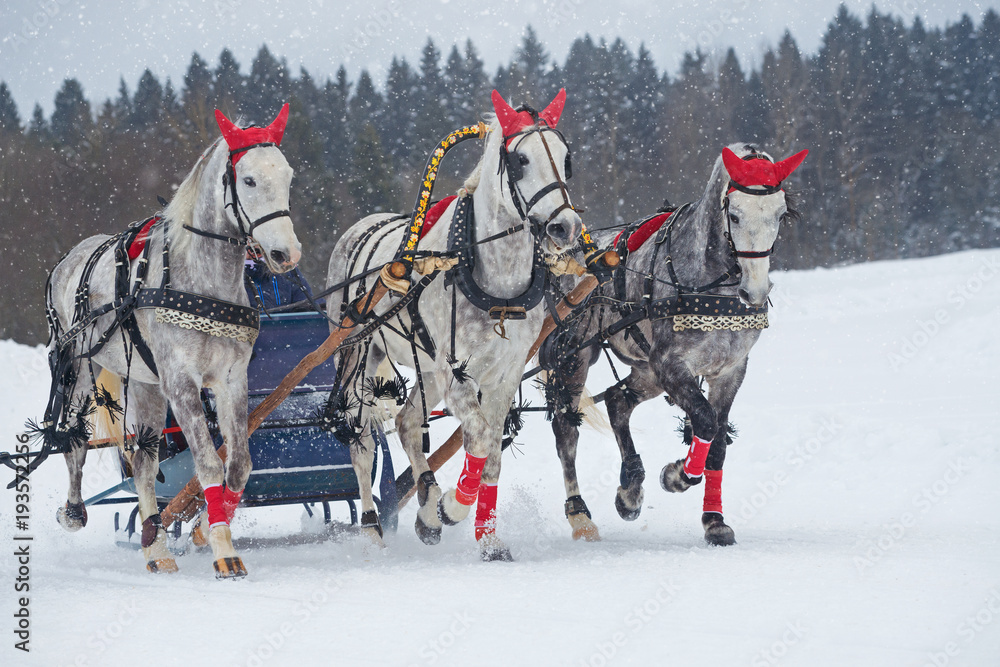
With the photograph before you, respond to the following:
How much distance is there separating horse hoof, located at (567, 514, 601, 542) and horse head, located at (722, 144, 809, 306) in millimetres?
1967

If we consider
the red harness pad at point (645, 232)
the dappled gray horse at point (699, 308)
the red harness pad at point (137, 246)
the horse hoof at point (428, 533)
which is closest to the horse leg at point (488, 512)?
the horse hoof at point (428, 533)

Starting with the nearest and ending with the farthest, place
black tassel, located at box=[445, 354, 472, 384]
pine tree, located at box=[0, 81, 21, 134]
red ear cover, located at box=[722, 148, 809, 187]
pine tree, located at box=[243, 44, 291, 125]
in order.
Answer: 1. black tassel, located at box=[445, 354, 472, 384]
2. red ear cover, located at box=[722, 148, 809, 187]
3. pine tree, located at box=[0, 81, 21, 134]
4. pine tree, located at box=[243, 44, 291, 125]

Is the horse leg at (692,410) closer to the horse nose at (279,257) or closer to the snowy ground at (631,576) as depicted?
the snowy ground at (631,576)

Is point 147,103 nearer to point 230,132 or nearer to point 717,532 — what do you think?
point 230,132

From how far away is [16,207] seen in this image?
2152 cm

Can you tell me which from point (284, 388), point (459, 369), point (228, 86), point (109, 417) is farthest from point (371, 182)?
point (459, 369)

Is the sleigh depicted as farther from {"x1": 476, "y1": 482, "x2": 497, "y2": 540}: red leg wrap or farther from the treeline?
the treeline

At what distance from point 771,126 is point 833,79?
11.2 feet

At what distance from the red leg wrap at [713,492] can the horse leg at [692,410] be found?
8 centimetres

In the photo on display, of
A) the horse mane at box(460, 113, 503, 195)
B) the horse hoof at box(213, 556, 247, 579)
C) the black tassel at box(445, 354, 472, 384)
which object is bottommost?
the horse hoof at box(213, 556, 247, 579)

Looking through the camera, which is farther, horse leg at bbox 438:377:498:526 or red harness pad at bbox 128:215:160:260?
red harness pad at bbox 128:215:160:260

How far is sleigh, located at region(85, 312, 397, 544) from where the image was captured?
6238 millimetres

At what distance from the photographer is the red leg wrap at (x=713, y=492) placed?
5762 millimetres

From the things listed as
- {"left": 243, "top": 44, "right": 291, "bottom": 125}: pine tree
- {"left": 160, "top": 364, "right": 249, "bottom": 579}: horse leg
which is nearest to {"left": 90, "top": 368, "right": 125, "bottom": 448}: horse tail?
{"left": 160, "top": 364, "right": 249, "bottom": 579}: horse leg
